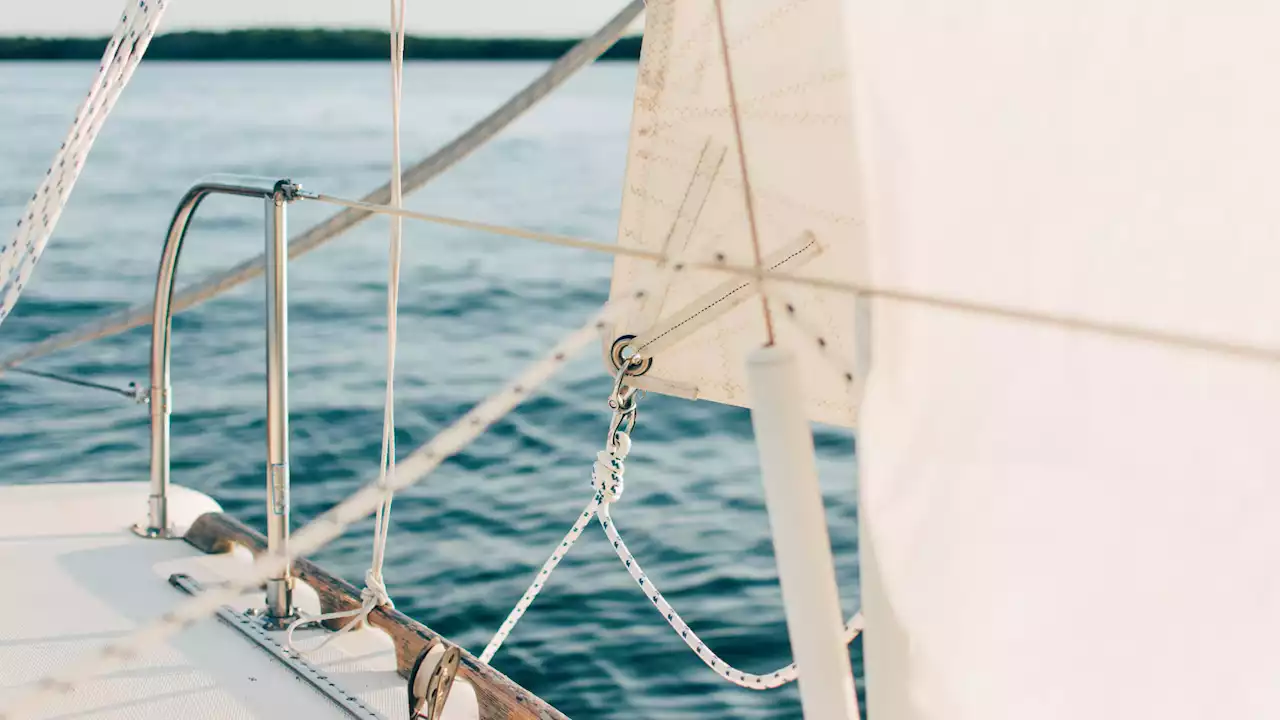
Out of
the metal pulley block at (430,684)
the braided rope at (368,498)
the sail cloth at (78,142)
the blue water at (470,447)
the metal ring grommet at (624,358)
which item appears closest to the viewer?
the braided rope at (368,498)

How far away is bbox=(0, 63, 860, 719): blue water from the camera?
12.9 ft

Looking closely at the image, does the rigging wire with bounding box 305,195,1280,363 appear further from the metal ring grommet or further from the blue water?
the blue water

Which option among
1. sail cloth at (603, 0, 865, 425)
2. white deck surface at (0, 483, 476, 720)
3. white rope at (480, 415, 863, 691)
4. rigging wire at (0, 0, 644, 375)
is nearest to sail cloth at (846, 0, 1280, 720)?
sail cloth at (603, 0, 865, 425)

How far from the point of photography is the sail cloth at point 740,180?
1.31 metres

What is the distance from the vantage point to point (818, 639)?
0.96 m

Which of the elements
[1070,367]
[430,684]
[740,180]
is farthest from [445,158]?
[1070,367]

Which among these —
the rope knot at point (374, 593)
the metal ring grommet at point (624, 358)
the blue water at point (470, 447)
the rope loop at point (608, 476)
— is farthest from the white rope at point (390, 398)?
the blue water at point (470, 447)

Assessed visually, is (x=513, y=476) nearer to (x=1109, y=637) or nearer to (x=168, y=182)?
(x=1109, y=637)

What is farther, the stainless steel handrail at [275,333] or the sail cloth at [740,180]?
the stainless steel handrail at [275,333]

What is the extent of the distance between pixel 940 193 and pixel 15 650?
1610 mm

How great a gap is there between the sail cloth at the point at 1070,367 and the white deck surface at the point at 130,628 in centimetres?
101

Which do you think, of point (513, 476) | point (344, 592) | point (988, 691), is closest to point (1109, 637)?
point (988, 691)

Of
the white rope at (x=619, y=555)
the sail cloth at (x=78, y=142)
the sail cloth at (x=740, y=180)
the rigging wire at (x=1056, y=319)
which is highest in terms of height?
the sail cloth at (x=78, y=142)

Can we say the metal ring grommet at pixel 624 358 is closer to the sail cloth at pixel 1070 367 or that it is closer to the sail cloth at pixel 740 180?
the sail cloth at pixel 740 180
